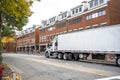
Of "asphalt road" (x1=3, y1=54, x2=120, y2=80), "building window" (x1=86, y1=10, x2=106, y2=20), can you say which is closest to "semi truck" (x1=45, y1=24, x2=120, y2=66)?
"asphalt road" (x1=3, y1=54, x2=120, y2=80)

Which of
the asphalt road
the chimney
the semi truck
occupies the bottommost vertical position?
the asphalt road

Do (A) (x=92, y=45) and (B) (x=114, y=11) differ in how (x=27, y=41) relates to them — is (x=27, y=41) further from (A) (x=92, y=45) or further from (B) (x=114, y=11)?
(A) (x=92, y=45)

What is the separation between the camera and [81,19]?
59969 millimetres

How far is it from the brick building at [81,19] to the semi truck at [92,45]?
1559 centimetres

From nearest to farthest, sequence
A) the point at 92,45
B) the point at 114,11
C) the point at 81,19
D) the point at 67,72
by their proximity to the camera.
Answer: the point at 67,72 < the point at 92,45 < the point at 114,11 < the point at 81,19

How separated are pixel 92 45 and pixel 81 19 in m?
32.4

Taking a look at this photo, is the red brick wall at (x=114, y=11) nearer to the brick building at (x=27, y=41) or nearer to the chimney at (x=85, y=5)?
the chimney at (x=85, y=5)

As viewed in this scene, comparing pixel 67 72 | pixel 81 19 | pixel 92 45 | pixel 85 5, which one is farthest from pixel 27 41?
pixel 67 72

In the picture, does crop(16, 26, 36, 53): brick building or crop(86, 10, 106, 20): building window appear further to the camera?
crop(16, 26, 36, 53): brick building

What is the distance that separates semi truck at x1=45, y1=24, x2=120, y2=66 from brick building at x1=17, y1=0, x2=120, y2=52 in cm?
1559

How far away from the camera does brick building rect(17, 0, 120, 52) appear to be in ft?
163

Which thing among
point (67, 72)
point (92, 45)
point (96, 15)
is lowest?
point (67, 72)

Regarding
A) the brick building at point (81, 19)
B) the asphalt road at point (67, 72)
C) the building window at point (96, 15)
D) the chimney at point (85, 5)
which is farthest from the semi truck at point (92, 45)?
the chimney at point (85, 5)

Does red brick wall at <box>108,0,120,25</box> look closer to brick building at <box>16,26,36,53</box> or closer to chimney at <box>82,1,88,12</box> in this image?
chimney at <box>82,1,88,12</box>
